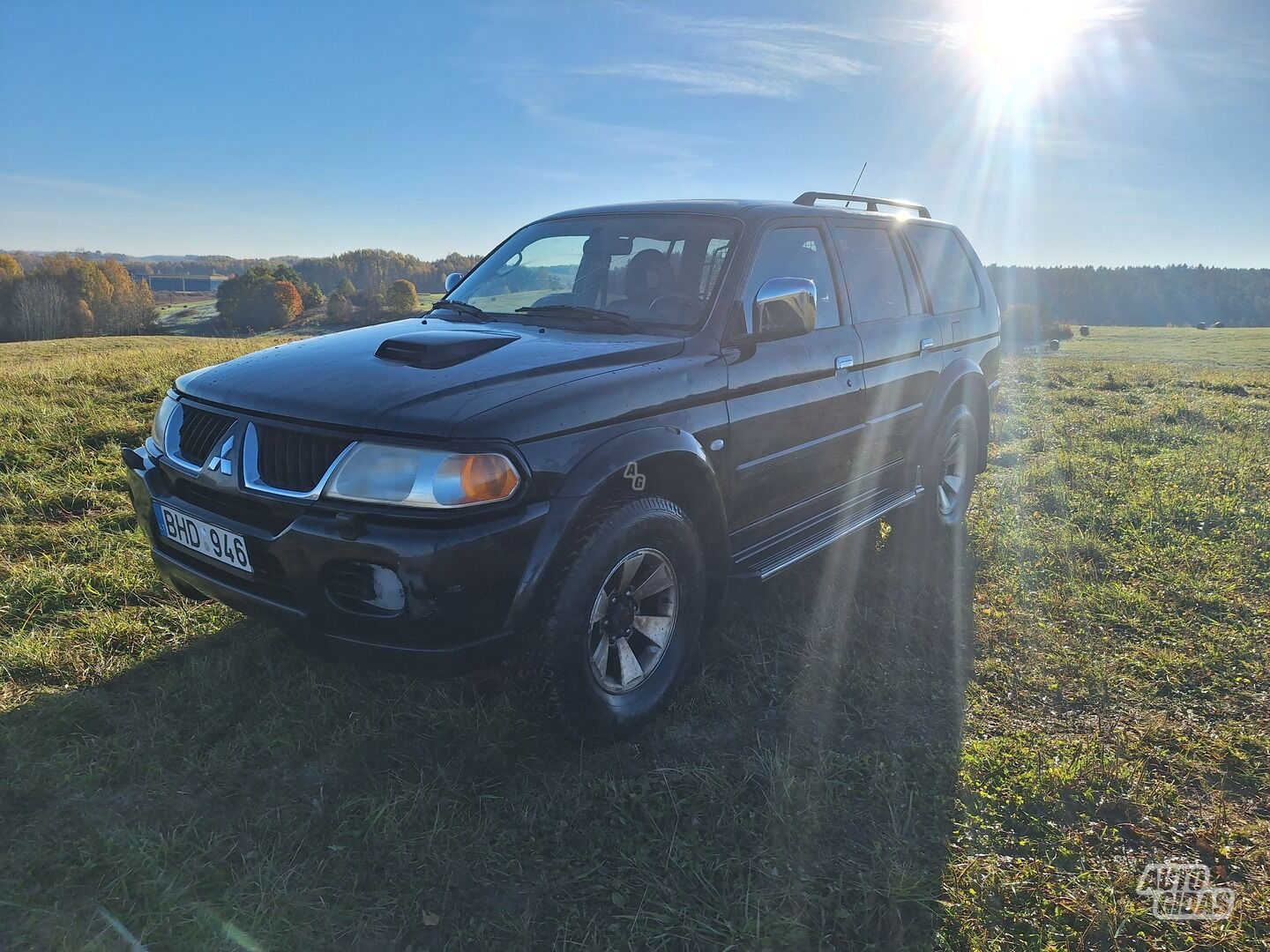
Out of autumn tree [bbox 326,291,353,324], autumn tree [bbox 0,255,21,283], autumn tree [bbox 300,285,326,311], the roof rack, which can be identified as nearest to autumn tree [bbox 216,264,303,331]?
autumn tree [bbox 300,285,326,311]

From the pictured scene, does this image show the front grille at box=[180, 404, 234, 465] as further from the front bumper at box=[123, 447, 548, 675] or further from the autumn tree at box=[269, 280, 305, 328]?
the autumn tree at box=[269, 280, 305, 328]

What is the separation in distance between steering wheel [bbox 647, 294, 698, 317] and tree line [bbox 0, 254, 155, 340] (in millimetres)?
A: 76393

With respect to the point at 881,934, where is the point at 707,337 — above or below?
above

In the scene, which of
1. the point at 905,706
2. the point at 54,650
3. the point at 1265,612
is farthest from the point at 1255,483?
the point at 54,650

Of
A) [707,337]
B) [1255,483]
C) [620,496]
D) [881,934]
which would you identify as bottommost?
[881,934]

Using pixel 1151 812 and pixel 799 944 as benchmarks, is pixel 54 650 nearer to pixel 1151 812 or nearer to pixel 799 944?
pixel 799 944

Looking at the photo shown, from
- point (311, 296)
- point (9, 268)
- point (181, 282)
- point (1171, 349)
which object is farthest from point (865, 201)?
point (181, 282)

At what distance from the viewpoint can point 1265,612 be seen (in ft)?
14.1

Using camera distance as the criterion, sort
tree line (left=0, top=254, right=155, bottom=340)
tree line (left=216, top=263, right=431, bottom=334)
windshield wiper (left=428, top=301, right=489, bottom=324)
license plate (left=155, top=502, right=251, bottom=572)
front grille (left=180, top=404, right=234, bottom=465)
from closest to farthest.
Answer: license plate (left=155, top=502, right=251, bottom=572) → front grille (left=180, top=404, right=234, bottom=465) → windshield wiper (left=428, top=301, right=489, bottom=324) → tree line (left=0, top=254, right=155, bottom=340) → tree line (left=216, top=263, right=431, bottom=334)

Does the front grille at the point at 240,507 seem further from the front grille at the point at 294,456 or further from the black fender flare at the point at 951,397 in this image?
the black fender flare at the point at 951,397

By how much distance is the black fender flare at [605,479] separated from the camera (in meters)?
2.44

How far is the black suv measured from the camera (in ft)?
7.77

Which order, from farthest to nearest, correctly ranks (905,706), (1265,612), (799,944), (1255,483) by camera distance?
(1255,483) → (1265,612) → (905,706) → (799,944)

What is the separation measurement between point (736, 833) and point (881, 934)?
19.5 inches
